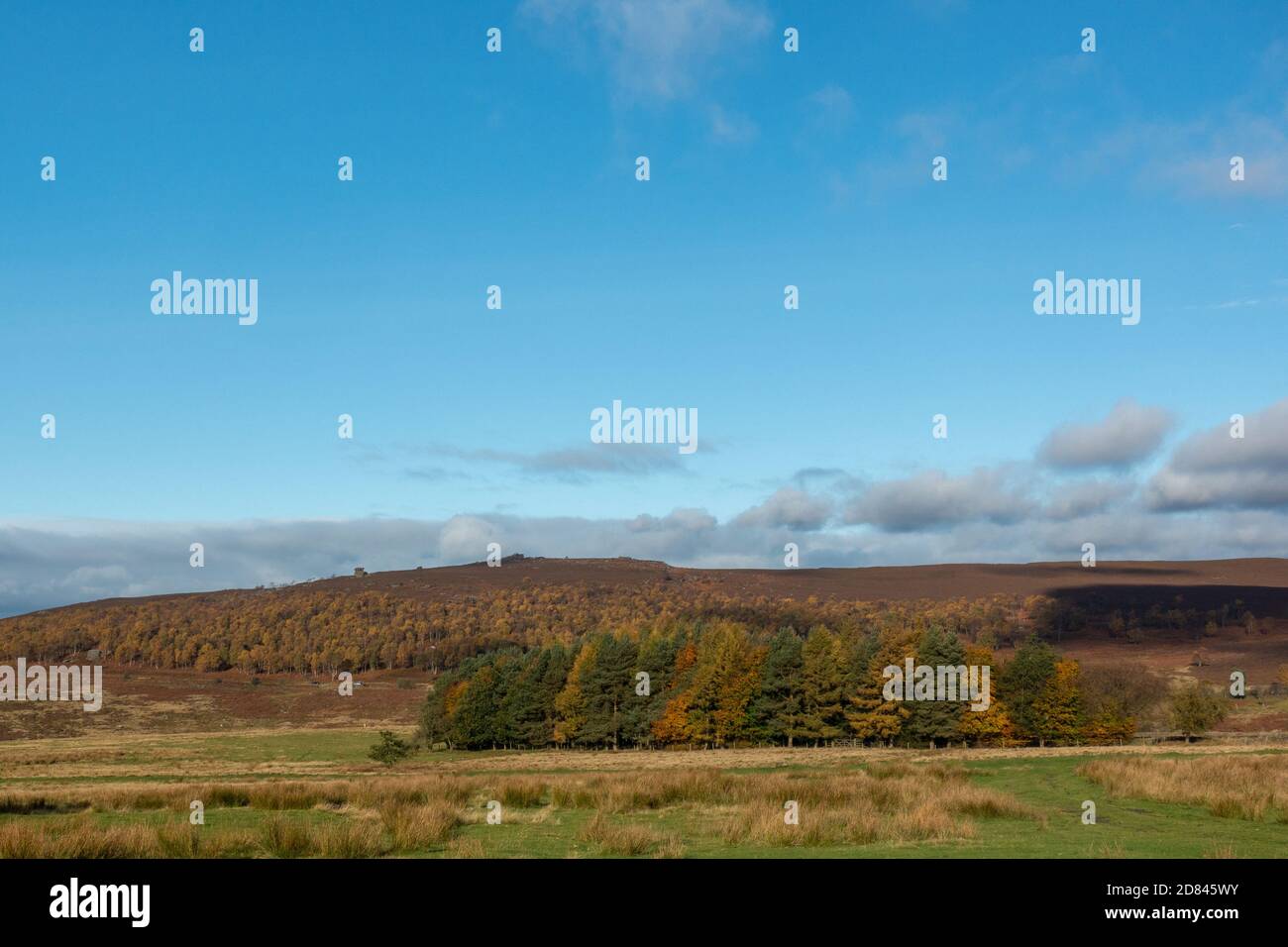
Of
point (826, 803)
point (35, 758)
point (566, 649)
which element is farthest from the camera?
point (566, 649)

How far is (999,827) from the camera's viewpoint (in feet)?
61.7

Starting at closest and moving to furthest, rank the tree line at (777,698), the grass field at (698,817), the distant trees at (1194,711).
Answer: the grass field at (698,817) → the distant trees at (1194,711) → the tree line at (777,698)

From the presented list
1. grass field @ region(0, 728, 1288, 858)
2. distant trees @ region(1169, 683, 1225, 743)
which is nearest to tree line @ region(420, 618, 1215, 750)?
distant trees @ region(1169, 683, 1225, 743)

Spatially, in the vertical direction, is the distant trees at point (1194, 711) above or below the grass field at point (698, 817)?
below

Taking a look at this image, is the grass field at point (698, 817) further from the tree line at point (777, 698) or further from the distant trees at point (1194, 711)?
the tree line at point (777, 698)

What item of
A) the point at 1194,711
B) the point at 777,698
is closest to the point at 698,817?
the point at 1194,711

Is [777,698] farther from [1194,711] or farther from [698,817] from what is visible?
[698,817]

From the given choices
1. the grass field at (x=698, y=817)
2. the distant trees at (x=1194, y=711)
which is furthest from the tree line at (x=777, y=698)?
the grass field at (x=698, y=817)

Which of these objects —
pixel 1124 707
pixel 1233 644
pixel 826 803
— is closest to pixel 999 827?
pixel 826 803

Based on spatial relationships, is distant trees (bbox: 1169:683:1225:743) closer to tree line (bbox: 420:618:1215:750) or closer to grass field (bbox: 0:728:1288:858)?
tree line (bbox: 420:618:1215:750)
